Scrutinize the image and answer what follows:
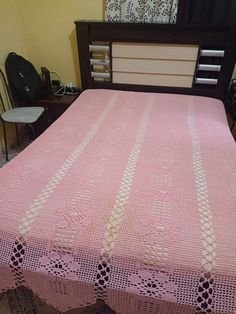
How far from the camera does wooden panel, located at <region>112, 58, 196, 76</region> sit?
7.77ft

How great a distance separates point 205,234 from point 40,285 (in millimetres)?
693

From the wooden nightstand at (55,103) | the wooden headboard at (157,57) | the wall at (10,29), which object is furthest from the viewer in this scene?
the wooden nightstand at (55,103)

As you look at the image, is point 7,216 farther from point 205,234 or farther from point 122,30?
point 122,30

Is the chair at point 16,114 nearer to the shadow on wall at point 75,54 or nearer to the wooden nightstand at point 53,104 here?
the wooden nightstand at point 53,104

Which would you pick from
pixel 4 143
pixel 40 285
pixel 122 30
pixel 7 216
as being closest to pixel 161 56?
pixel 122 30

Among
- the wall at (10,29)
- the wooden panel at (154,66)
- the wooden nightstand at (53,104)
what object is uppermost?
the wall at (10,29)

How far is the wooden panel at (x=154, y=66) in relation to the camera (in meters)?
A: 2.37

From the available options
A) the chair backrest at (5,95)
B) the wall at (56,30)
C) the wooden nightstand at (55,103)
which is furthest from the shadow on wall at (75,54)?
the chair backrest at (5,95)

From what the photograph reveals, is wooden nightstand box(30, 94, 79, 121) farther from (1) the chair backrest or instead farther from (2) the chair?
(1) the chair backrest

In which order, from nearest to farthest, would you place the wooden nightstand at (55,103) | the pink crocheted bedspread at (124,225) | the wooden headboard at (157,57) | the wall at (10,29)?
the pink crocheted bedspread at (124,225)
the wooden headboard at (157,57)
the wall at (10,29)
the wooden nightstand at (55,103)

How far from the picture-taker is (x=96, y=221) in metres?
1.02

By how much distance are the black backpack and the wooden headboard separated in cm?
52

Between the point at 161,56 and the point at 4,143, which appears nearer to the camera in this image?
the point at 161,56

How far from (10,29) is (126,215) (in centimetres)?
238
